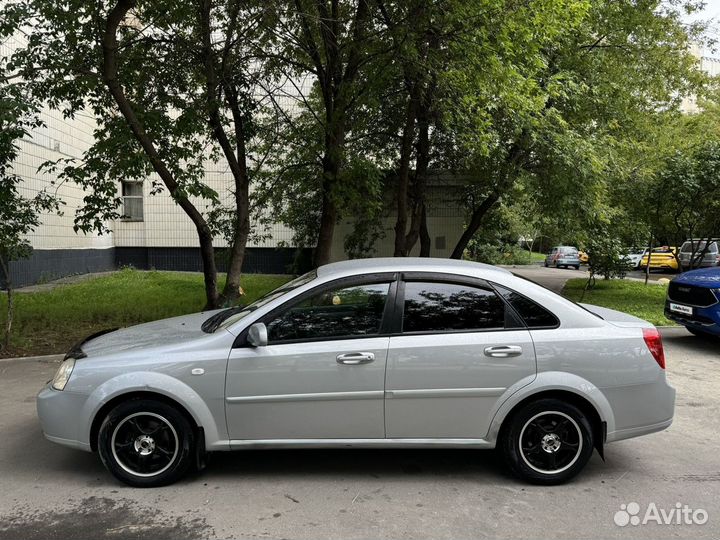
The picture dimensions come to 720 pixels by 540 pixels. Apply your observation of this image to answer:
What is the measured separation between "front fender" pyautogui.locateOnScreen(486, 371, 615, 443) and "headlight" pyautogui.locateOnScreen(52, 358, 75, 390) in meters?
3.03

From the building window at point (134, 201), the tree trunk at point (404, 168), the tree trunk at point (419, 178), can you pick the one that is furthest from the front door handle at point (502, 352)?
the building window at point (134, 201)

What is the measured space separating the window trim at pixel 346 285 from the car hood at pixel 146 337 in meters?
0.48

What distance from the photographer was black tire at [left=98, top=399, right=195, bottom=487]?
3.97 meters

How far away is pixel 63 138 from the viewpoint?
17688 millimetres

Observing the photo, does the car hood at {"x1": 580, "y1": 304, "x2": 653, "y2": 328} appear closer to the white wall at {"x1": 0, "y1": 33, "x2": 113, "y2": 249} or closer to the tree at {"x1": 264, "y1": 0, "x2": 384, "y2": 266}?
the tree at {"x1": 264, "y1": 0, "x2": 384, "y2": 266}

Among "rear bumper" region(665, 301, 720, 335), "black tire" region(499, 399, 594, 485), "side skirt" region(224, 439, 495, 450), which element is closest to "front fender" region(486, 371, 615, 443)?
"black tire" region(499, 399, 594, 485)

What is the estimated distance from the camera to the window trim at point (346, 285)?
159 inches

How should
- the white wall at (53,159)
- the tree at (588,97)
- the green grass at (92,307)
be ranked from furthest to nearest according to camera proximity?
the white wall at (53,159)
the tree at (588,97)
the green grass at (92,307)

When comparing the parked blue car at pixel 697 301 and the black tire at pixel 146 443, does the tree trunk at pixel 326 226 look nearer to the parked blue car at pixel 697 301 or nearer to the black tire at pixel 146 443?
the parked blue car at pixel 697 301

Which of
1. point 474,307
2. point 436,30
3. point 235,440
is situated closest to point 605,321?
point 474,307

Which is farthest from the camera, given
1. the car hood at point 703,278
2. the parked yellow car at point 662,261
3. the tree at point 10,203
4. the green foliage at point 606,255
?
the parked yellow car at point 662,261

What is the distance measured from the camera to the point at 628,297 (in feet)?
50.9

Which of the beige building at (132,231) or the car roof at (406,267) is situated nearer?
the car roof at (406,267)

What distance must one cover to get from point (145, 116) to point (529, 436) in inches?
301
